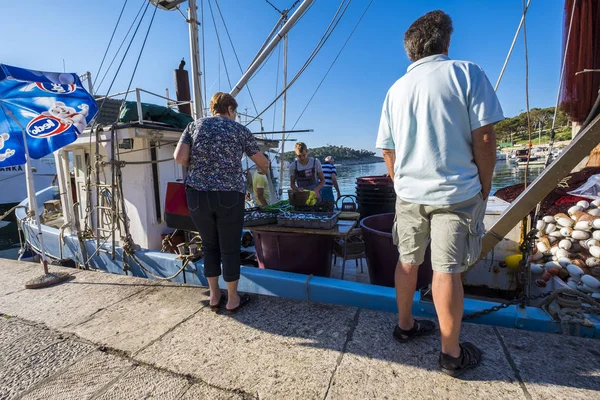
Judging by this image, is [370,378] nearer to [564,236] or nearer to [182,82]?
[564,236]

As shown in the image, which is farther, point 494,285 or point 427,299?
point 494,285

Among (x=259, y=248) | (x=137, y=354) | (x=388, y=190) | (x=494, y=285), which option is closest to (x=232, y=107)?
(x=259, y=248)

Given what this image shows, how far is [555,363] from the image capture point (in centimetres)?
185

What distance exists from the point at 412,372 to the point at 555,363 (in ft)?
2.84

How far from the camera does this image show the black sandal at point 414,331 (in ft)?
6.87

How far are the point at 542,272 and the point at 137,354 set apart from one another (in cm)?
424

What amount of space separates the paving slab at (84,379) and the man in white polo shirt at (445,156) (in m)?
2.05

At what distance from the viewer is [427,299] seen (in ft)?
8.30

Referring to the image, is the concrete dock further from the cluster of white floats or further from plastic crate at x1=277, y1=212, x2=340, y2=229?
the cluster of white floats

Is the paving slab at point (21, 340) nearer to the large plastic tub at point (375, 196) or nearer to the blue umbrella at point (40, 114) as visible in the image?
the blue umbrella at point (40, 114)

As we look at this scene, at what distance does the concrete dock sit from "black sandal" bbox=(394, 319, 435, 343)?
0.05m

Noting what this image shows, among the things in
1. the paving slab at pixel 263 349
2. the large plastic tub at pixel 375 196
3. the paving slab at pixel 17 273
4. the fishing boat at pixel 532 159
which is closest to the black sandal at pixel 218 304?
the paving slab at pixel 263 349

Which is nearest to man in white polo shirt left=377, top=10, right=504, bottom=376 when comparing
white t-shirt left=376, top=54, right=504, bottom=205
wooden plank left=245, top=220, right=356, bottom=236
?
white t-shirt left=376, top=54, right=504, bottom=205

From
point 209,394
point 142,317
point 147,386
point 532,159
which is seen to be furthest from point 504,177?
point 147,386
